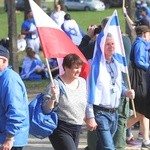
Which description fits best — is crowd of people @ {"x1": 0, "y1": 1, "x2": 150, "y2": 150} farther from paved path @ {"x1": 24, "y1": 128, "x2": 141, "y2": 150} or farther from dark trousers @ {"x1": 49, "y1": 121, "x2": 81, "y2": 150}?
paved path @ {"x1": 24, "y1": 128, "x2": 141, "y2": 150}

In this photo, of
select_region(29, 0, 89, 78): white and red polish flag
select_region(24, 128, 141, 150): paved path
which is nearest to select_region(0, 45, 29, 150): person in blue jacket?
select_region(29, 0, 89, 78): white and red polish flag

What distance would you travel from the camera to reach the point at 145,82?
29.3ft

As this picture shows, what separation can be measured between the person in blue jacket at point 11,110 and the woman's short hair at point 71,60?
→ 34.9 inches

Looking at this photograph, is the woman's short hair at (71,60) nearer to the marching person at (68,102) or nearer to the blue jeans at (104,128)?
the marching person at (68,102)

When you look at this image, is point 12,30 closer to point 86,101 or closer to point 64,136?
point 86,101

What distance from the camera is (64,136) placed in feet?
21.7

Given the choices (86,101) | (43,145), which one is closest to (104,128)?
(86,101)

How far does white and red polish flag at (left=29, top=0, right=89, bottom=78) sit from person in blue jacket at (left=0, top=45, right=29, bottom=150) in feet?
3.33

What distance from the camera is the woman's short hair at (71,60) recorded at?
646cm

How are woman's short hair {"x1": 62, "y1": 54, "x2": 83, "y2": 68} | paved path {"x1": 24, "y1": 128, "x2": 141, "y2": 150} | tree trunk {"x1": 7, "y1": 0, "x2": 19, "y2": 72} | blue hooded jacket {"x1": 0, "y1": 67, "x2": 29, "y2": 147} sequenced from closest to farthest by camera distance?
blue hooded jacket {"x1": 0, "y1": 67, "x2": 29, "y2": 147} → woman's short hair {"x1": 62, "y1": 54, "x2": 83, "y2": 68} → paved path {"x1": 24, "y1": 128, "x2": 141, "y2": 150} → tree trunk {"x1": 7, "y1": 0, "x2": 19, "y2": 72}

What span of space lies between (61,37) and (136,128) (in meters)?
3.88

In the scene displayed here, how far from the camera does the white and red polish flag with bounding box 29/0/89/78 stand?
6730 millimetres

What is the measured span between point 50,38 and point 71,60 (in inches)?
18.1

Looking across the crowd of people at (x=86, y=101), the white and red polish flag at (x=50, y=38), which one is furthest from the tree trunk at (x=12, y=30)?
the white and red polish flag at (x=50, y=38)
